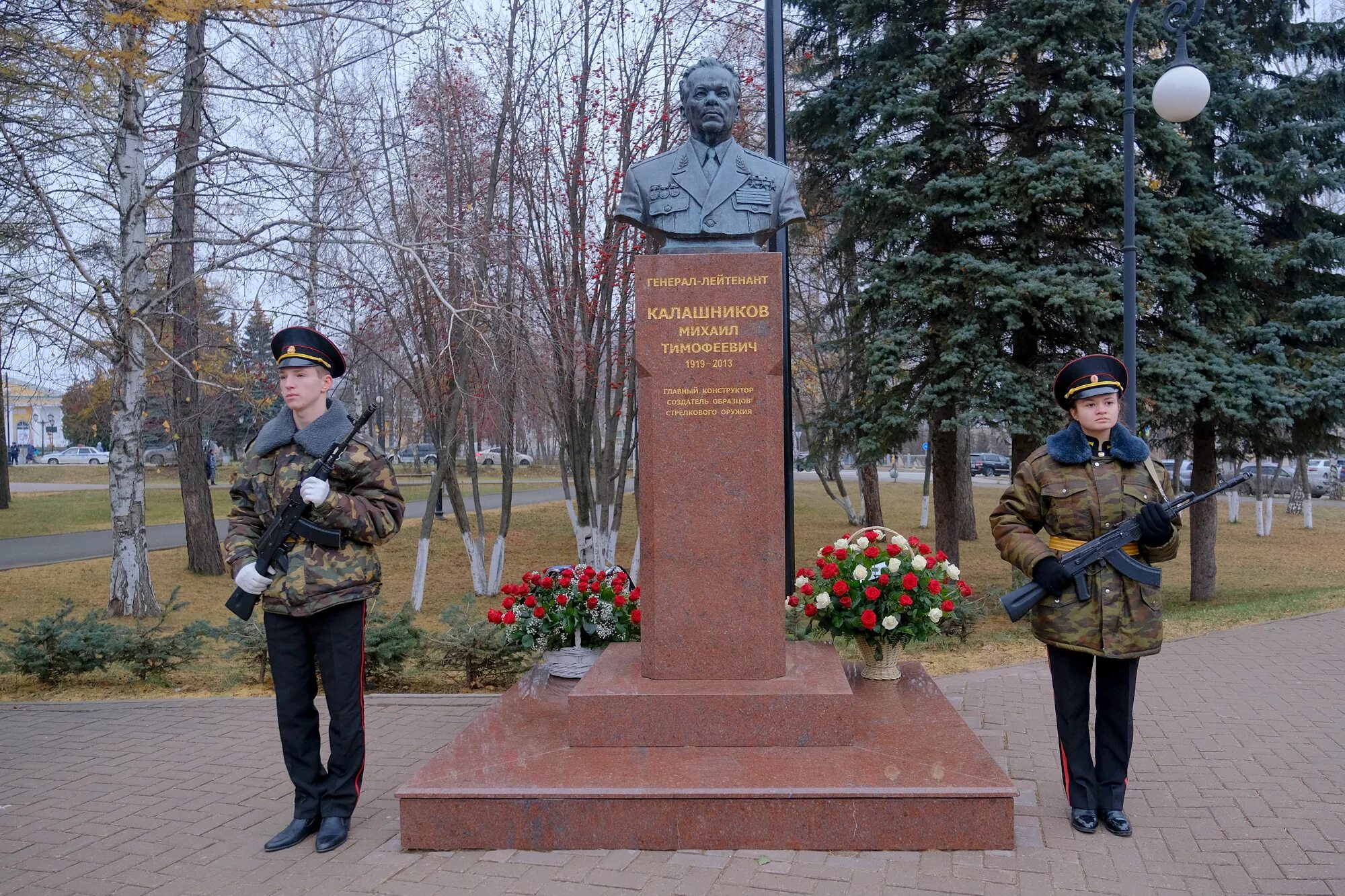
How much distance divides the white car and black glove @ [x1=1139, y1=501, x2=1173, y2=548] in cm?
6147

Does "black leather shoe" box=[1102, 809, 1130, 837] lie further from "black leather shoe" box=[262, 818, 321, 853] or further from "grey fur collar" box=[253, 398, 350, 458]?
"grey fur collar" box=[253, 398, 350, 458]

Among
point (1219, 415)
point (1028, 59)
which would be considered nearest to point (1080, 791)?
point (1219, 415)

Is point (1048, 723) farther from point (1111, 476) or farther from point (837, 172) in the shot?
point (837, 172)

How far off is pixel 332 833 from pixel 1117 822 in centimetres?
333

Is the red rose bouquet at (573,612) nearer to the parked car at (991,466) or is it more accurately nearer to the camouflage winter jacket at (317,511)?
the camouflage winter jacket at (317,511)

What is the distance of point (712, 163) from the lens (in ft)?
16.6

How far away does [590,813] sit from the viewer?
3.88m

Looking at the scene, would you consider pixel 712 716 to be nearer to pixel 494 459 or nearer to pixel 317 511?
pixel 317 511

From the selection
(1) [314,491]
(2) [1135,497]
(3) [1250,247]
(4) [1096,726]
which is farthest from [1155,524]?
(3) [1250,247]

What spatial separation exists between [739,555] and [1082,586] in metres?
1.62

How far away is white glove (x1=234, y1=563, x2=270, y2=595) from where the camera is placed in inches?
153

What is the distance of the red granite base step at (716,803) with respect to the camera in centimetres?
380

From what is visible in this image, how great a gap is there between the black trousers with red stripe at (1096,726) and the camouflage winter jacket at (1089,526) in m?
0.15

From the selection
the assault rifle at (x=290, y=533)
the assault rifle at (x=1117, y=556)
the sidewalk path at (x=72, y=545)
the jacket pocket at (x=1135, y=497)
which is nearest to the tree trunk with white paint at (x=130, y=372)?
the sidewalk path at (x=72, y=545)
